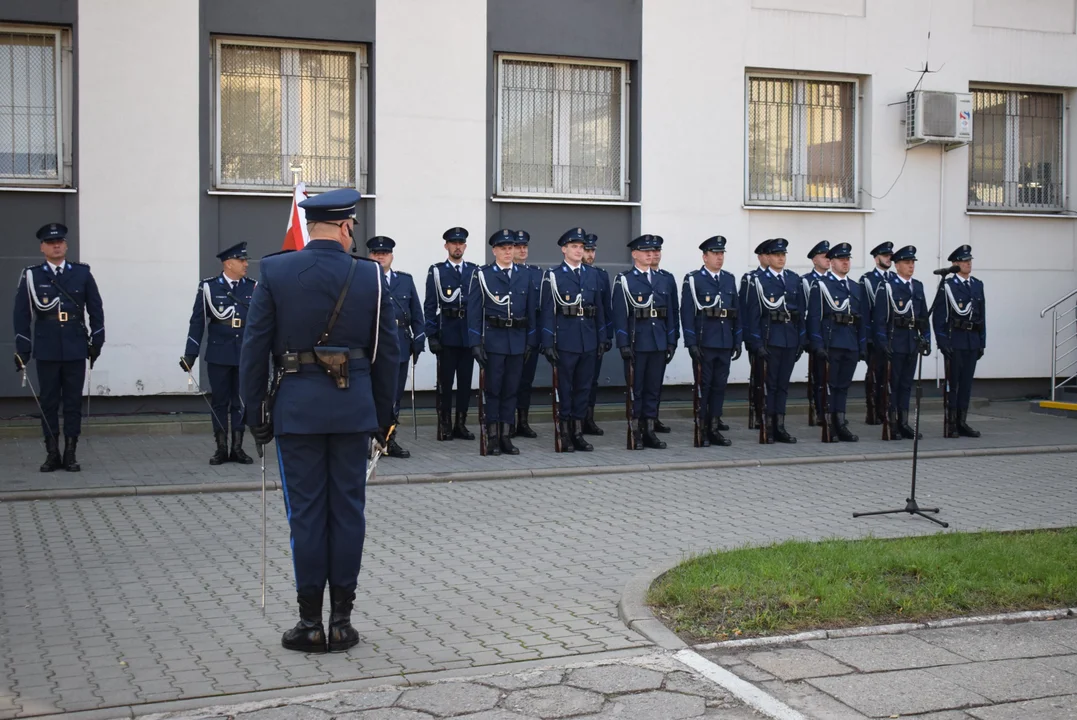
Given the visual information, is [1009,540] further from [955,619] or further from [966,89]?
[966,89]

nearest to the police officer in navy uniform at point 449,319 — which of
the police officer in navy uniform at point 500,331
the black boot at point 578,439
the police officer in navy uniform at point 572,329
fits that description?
the police officer in navy uniform at point 500,331

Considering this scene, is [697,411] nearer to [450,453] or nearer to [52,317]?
→ [450,453]

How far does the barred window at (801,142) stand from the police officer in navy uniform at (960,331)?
9.67ft

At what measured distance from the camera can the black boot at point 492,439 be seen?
1259 cm

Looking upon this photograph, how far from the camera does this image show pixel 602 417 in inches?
615

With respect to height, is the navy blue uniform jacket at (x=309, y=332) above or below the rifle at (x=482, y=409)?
above

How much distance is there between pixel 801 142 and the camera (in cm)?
1709

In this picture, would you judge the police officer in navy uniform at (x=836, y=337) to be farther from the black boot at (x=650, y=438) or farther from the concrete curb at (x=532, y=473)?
the black boot at (x=650, y=438)

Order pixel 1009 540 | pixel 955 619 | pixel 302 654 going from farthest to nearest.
Answer: pixel 1009 540
pixel 955 619
pixel 302 654

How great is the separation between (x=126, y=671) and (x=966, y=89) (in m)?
15.2

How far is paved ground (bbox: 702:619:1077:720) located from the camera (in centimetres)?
506

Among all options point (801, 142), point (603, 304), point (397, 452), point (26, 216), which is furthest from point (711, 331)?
point (26, 216)

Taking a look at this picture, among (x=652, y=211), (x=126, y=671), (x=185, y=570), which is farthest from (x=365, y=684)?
(x=652, y=211)

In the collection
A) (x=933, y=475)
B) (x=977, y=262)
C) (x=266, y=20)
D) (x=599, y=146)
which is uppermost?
(x=266, y=20)
